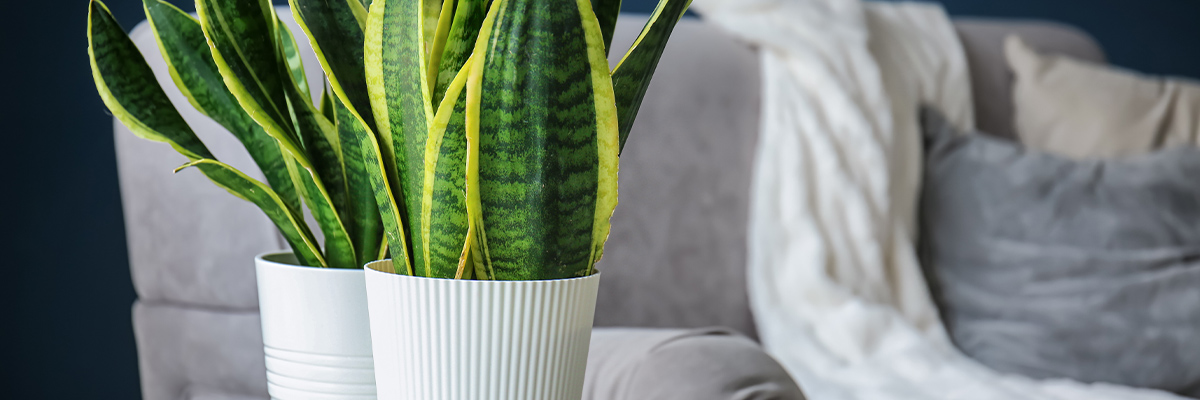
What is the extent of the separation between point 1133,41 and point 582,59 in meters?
2.10

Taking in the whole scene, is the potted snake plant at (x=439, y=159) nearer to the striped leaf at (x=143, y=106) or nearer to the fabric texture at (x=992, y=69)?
the striped leaf at (x=143, y=106)

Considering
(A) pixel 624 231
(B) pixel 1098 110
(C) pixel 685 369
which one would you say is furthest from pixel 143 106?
(B) pixel 1098 110

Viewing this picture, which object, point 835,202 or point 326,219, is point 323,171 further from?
point 835,202

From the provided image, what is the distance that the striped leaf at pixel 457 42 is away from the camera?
37 centimetres

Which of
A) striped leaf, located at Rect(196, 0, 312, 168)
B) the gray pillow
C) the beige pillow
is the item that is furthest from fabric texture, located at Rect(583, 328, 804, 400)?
the beige pillow

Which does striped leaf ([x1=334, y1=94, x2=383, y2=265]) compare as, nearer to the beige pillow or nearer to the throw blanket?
the throw blanket

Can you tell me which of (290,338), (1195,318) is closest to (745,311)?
(1195,318)

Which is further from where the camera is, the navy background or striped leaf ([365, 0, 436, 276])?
the navy background

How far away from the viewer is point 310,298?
43cm

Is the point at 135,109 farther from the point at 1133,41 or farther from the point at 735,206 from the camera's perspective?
the point at 1133,41

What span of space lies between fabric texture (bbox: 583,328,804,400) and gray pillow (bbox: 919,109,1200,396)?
2.03ft

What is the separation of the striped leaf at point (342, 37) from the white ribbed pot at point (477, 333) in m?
0.11

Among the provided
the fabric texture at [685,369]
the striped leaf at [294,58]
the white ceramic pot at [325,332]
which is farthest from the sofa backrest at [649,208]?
the white ceramic pot at [325,332]

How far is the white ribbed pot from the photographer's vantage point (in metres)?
0.35
